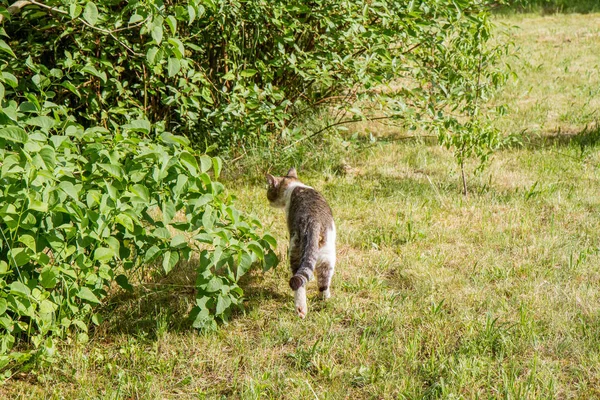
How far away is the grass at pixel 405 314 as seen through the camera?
10.4 ft

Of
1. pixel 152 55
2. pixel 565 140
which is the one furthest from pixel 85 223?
pixel 565 140

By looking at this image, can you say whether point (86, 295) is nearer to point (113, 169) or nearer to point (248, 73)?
point (113, 169)

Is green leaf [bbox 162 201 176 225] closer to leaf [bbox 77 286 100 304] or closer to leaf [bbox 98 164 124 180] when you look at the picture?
leaf [bbox 98 164 124 180]

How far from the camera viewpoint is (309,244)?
3.86 m

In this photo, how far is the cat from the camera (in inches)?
148

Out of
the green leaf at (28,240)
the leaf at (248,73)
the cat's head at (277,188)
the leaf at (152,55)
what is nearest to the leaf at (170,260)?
the green leaf at (28,240)

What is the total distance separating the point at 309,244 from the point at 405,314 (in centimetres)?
72

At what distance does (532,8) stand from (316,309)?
1333cm

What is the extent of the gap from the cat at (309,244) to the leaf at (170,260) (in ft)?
2.19

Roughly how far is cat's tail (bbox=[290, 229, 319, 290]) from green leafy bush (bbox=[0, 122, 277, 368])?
0.62 feet

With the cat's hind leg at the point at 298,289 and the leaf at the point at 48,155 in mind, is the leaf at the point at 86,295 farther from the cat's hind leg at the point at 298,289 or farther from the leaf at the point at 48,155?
the cat's hind leg at the point at 298,289

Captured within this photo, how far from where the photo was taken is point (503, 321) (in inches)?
143

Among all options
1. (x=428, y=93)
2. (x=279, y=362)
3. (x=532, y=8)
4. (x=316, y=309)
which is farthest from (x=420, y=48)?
(x=532, y=8)

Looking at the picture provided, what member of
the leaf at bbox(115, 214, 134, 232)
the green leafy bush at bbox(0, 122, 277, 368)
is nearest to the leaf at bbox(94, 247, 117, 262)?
the green leafy bush at bbox(0, 122, 277, 368)
